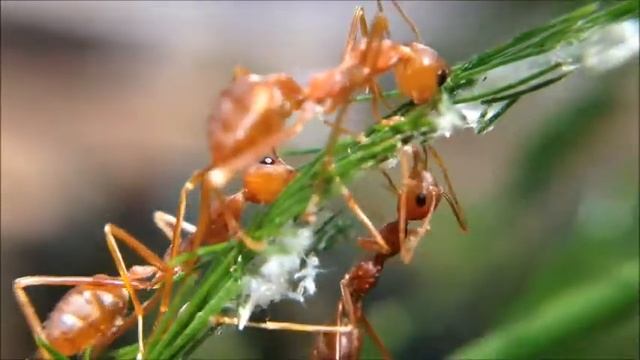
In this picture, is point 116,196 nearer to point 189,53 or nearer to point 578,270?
point 189,53

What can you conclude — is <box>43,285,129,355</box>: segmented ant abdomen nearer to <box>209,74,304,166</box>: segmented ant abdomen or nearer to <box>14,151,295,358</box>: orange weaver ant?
<box>14,151,295,358</box>: orange weaver ant

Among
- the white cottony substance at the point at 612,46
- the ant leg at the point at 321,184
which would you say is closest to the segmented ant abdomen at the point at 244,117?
the ant leg at the point at 321,184

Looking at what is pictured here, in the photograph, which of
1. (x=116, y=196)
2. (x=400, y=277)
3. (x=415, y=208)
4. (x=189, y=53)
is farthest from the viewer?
(x=189, y=53)

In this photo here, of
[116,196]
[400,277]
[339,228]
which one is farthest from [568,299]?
[116,196]

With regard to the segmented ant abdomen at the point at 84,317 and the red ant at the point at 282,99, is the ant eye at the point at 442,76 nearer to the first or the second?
the red ant at the point at 282,99

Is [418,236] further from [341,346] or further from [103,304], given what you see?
[103,304]

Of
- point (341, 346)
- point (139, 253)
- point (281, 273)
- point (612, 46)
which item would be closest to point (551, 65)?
point (612, 46)

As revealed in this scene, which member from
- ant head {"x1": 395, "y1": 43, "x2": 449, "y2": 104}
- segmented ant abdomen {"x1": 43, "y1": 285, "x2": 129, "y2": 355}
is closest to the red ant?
ant head {"x1": 395, "y1": 43, "x2": 449, "y2": 104}
